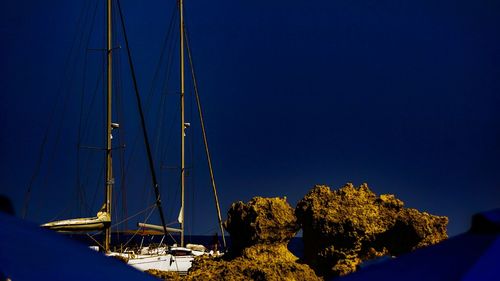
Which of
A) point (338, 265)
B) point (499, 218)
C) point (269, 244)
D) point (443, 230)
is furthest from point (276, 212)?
point (499, 218)

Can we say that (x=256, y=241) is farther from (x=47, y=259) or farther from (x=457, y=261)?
(x=47, y=259)

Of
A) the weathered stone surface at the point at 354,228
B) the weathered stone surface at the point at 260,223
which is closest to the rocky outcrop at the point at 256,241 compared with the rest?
the weathered stone surface at the point at 260,223

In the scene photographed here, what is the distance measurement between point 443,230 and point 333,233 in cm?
240

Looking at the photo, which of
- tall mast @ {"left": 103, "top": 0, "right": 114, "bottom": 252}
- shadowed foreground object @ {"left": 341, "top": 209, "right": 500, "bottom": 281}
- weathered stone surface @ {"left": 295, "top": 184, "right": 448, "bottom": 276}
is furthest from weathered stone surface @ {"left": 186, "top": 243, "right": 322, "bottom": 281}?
tall mast @ {"left": 103, "top": 0, "right": 114, "bottom": 252}

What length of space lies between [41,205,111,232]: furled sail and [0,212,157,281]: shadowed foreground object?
53.0 feet

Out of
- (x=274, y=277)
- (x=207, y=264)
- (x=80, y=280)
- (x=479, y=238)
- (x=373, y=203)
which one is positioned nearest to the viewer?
(x=80, y=280)

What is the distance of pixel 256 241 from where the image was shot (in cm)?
1255

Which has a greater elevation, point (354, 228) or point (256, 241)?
point (354, 228)

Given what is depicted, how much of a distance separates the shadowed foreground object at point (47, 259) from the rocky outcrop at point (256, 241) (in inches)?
234

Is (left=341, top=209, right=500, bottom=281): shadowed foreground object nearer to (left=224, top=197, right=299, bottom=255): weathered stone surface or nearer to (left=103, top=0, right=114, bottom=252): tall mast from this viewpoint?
(left=224, top=197, right=299, bottom=255): weathered stone surface

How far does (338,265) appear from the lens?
1241 centimetres

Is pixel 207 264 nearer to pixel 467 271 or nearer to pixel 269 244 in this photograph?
pixel 269 244

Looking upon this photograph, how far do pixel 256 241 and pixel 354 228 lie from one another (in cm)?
191

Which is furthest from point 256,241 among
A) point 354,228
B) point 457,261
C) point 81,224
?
point 81,224
